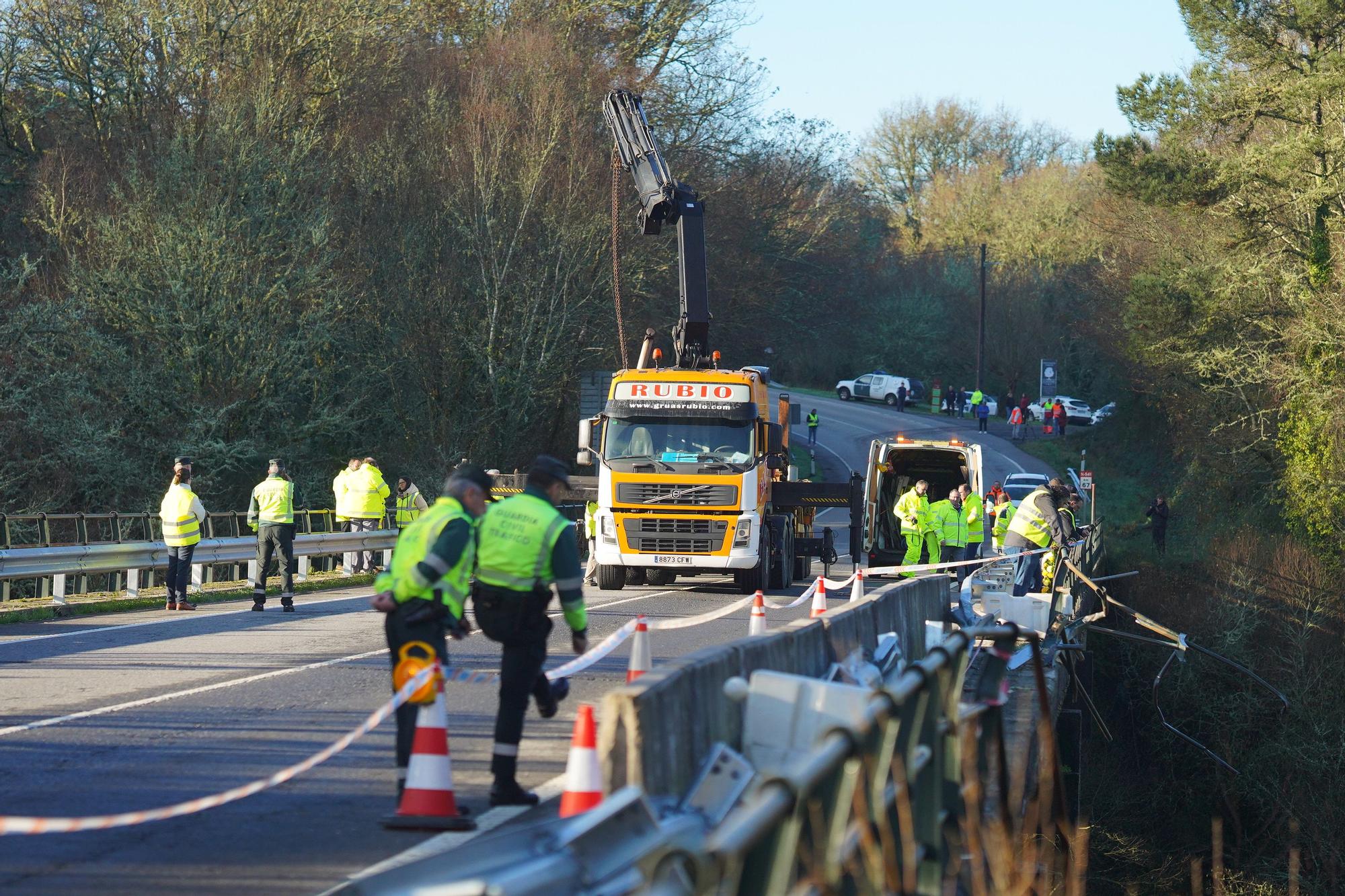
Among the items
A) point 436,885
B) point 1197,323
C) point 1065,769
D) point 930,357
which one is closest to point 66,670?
point 436,885

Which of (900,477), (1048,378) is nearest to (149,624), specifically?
(900,477)

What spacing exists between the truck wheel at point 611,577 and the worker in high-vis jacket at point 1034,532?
583cm

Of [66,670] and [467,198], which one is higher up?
[467,198]

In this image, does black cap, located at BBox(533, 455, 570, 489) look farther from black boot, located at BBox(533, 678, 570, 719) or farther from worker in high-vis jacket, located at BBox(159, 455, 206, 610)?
worker in high-vis jacket, located at BBox(159, 455, 206, 610)

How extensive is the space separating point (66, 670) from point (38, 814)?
5.54m

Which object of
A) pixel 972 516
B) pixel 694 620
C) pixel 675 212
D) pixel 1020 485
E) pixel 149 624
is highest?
pixel 675 212

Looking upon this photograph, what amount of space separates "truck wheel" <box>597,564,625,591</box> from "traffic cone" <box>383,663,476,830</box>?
48.1ft

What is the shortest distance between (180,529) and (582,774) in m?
12.7

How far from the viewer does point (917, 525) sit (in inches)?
899

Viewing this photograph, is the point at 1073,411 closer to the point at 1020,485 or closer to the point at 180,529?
the point at 1020,485

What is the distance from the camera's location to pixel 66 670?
12.4m

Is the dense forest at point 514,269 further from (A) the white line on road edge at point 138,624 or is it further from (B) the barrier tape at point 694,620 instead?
(A) the white line on road edge at point 138,624

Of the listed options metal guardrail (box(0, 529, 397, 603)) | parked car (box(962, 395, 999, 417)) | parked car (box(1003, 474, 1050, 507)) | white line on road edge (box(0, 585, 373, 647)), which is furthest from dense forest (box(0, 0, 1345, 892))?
parked car (box(962, 395, 999, 417))

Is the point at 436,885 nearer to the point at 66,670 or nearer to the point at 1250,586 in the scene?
the point at 66,670
